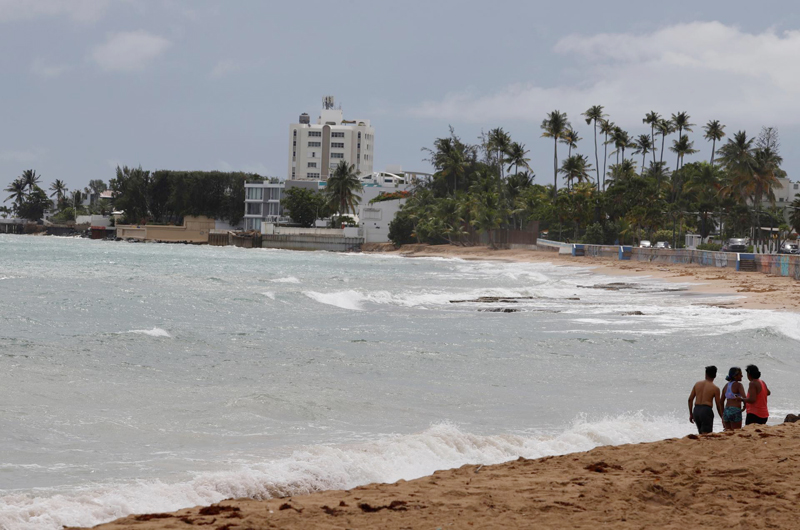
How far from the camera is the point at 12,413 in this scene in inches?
452

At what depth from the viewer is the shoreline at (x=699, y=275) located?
102 ft

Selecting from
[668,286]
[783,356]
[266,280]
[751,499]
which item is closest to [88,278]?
[266,280]

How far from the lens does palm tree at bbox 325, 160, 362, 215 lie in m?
127

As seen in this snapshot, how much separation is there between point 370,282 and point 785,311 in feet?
83.4

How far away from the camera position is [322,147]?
169 metres

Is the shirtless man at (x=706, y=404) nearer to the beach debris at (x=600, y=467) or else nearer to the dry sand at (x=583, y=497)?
the dry sand at (x=583, y=497)

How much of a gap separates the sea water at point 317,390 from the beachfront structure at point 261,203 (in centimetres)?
10940

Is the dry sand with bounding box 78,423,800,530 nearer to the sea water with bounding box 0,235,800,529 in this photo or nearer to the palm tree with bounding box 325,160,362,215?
the sea water with bounding box 0,235,800,529

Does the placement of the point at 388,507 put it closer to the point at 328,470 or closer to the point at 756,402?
the point at 328,470

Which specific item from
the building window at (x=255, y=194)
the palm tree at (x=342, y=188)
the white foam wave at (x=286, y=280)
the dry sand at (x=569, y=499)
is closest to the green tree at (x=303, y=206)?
the palm tree at (x=342, y=188)

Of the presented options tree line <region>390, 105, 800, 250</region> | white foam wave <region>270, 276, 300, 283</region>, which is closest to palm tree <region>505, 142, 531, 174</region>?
tree line <region>390, 105, 800, 250</region>

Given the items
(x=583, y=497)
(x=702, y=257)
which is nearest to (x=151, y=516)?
(x=583, y=497)

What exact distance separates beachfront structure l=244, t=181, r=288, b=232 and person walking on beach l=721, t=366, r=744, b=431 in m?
130

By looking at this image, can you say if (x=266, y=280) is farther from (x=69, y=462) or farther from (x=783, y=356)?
(x=69, y=462)
